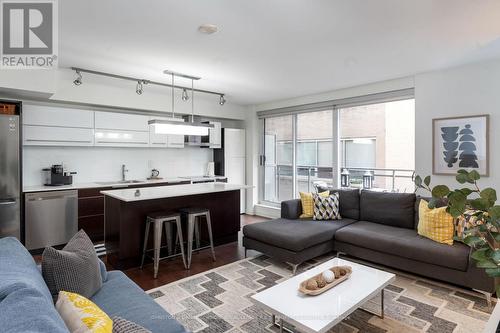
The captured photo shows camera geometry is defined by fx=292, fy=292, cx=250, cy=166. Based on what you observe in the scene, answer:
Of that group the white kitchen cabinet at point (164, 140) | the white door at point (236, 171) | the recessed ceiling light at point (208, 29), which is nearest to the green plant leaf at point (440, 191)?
the recessed ceiling light at point (208, 29)

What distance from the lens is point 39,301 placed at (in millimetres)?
1026

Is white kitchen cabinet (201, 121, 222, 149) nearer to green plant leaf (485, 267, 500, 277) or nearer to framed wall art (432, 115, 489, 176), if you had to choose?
framed wall art (432, 115, 489, 176)

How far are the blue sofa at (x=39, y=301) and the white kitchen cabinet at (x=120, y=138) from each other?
3131 millimetres

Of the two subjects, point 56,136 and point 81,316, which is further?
point 56,136

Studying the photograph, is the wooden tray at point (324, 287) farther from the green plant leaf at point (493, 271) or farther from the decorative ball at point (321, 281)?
the green plant leaf at point (493, 271)

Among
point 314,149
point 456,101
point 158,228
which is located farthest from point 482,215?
point 314,149

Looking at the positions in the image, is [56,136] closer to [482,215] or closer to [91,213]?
[91,213]

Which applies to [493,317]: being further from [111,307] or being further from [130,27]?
[130,27]

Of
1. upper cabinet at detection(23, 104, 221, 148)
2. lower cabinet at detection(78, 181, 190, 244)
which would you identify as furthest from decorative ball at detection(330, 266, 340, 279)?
lower cabinet at detection(78, 181, 190, 244)

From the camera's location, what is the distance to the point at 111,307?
1726 mm

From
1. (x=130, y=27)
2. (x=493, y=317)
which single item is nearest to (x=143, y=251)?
(x=130, y=27)

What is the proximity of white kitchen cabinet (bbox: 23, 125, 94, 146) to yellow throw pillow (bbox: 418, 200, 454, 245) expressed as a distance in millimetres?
4741

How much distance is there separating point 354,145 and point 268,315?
3809 millimetres

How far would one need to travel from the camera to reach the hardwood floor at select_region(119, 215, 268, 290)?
3.21 m
